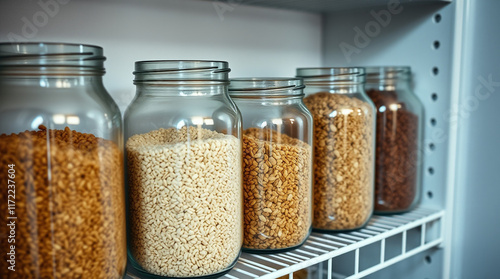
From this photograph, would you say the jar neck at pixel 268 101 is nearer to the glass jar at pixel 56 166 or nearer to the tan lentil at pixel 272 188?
the tan lentil at pixel 272 188

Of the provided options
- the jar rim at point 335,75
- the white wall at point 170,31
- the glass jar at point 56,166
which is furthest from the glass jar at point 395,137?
the glass jar at point 56,166

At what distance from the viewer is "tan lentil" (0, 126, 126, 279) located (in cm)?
52

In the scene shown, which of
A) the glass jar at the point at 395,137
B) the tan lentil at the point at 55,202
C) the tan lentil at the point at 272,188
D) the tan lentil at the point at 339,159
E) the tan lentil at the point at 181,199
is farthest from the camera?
the glass jar at the point at 395,137

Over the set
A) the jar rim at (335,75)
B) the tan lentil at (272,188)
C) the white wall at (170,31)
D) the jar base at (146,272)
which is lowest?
the jar base at (146,272)

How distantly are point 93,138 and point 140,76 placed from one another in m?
0.13

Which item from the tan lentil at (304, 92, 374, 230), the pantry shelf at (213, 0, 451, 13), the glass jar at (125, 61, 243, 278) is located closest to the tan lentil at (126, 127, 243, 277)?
the glass jar at (125, 61, 243, 278)

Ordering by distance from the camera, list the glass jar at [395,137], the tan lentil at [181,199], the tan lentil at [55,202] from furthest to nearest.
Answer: the glass jar at [395,137] → the tan lentil at [181,199] → the tan lentil at [55,202]

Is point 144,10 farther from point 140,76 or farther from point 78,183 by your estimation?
point 78,183

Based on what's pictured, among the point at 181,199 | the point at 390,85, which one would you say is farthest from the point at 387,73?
the point at 181,199

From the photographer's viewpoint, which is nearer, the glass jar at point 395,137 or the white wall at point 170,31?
the white wall at point 170,31

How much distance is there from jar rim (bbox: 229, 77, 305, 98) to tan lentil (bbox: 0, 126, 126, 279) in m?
0.27

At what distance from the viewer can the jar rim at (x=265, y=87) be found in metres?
0.75

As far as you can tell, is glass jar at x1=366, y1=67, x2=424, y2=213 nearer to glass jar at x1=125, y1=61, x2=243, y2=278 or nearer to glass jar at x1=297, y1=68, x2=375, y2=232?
glass jar at x1=297, y1=68, x2=375, y2=232

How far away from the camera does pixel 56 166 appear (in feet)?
1.70
